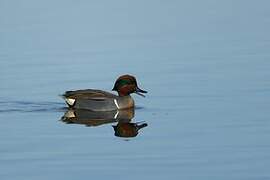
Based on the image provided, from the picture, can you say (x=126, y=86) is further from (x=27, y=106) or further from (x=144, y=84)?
(x=27, y=106)

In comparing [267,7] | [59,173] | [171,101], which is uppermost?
[267,7]

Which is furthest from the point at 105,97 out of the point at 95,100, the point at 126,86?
the point at 126,86

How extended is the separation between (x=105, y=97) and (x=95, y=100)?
Answer: 22 centimetres

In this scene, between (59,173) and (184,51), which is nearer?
(59,173)

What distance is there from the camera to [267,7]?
3086cm

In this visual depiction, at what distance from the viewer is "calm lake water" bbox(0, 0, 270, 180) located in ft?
41.8

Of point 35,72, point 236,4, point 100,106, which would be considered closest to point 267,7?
point 236,4

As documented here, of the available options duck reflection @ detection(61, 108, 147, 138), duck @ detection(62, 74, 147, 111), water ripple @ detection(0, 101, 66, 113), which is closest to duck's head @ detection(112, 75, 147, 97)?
duck @ detection(62, 74, 147, 111)

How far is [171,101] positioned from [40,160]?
4916 millimetres

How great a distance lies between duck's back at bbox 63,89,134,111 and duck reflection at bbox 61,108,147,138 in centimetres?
12

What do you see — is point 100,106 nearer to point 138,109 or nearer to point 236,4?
point 138,109

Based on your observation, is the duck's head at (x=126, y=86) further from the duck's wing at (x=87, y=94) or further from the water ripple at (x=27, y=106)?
the water ripple at (x=27, y=106)

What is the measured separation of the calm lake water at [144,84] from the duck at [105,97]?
0.94ft

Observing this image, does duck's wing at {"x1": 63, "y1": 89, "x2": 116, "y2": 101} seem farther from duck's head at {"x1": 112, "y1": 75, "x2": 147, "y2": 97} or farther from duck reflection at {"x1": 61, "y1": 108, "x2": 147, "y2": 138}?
duck's head at {"x1": 112, "y1": 75, "x2": 147, "y2": 97}
